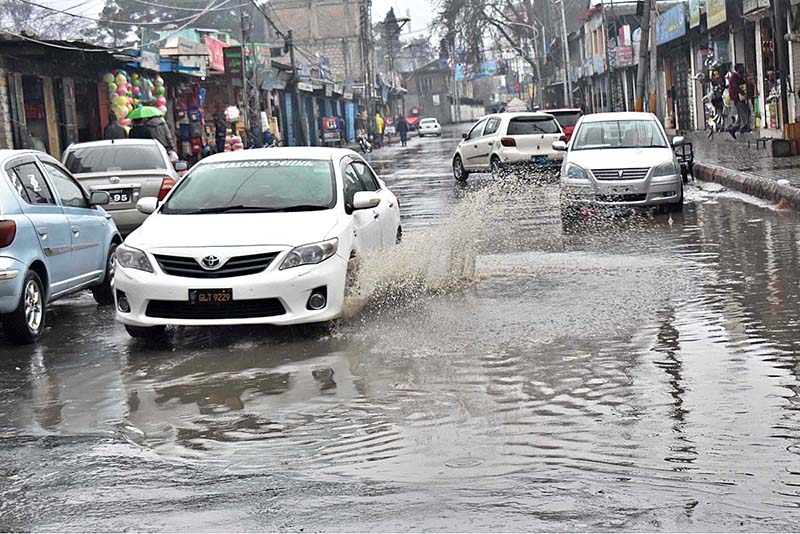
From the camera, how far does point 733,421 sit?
5.78 meters

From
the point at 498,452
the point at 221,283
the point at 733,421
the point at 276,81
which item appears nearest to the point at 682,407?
the point at 733,421

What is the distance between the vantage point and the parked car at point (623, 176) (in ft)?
56.0

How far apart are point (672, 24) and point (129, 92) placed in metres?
22.9

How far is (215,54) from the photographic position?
37219 mm

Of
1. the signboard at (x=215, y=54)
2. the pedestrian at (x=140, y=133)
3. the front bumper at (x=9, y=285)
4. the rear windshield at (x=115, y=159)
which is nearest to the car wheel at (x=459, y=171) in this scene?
the pedestrian at (x=140, y=133)

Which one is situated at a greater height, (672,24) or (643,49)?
(672,24)

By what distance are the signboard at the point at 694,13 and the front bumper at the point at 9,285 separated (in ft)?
111

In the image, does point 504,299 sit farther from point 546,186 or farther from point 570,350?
point 546,186

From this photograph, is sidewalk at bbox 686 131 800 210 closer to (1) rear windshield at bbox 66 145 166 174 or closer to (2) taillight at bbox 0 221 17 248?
(1) rear windshield at bbox 66 145 166 174

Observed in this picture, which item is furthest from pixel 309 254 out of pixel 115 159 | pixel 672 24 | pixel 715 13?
pixel 672 24

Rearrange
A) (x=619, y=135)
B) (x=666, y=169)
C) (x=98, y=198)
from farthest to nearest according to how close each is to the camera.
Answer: (x=619, y=135)
(x=666, y=169)
(x=98, y=198)

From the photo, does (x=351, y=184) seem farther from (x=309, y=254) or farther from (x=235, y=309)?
(x=235, y=309)

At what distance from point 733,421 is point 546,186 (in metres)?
18.7

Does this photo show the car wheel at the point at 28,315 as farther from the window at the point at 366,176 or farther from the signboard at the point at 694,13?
the signboard at the point at 694,13
